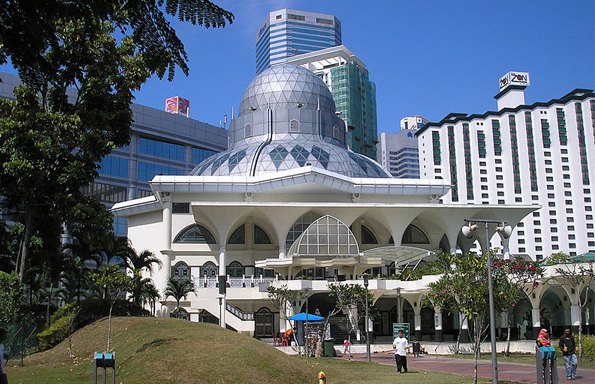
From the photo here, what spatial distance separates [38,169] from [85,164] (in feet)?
6.86

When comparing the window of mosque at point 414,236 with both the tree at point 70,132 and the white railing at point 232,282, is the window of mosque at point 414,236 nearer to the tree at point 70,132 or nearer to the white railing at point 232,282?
the white railing at point 232,282

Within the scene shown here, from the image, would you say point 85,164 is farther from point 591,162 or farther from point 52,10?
point 591,162

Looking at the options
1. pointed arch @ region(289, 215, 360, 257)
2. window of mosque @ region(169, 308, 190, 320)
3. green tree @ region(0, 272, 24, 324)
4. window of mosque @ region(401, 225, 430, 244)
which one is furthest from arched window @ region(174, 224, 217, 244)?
green tree @ region(0, 272, 24, 324)

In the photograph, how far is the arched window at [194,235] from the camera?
166 feet

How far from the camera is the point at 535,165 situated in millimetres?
110938

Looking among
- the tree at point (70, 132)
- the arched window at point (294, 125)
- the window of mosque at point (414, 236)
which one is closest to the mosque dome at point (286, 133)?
the arched window at point (294, 125)

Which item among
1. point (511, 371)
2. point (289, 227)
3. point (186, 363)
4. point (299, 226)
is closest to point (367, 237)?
point (299, 226)

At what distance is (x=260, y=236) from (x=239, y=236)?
1.76m

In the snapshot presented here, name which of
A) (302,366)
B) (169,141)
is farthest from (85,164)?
(169,141)

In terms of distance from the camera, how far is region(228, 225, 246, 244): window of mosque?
52.6 meters

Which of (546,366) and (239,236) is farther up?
(239,236)

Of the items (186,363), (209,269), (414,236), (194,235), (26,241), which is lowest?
(186,363)

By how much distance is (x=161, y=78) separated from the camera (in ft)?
23.4

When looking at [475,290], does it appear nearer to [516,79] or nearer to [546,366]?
[546,366]
